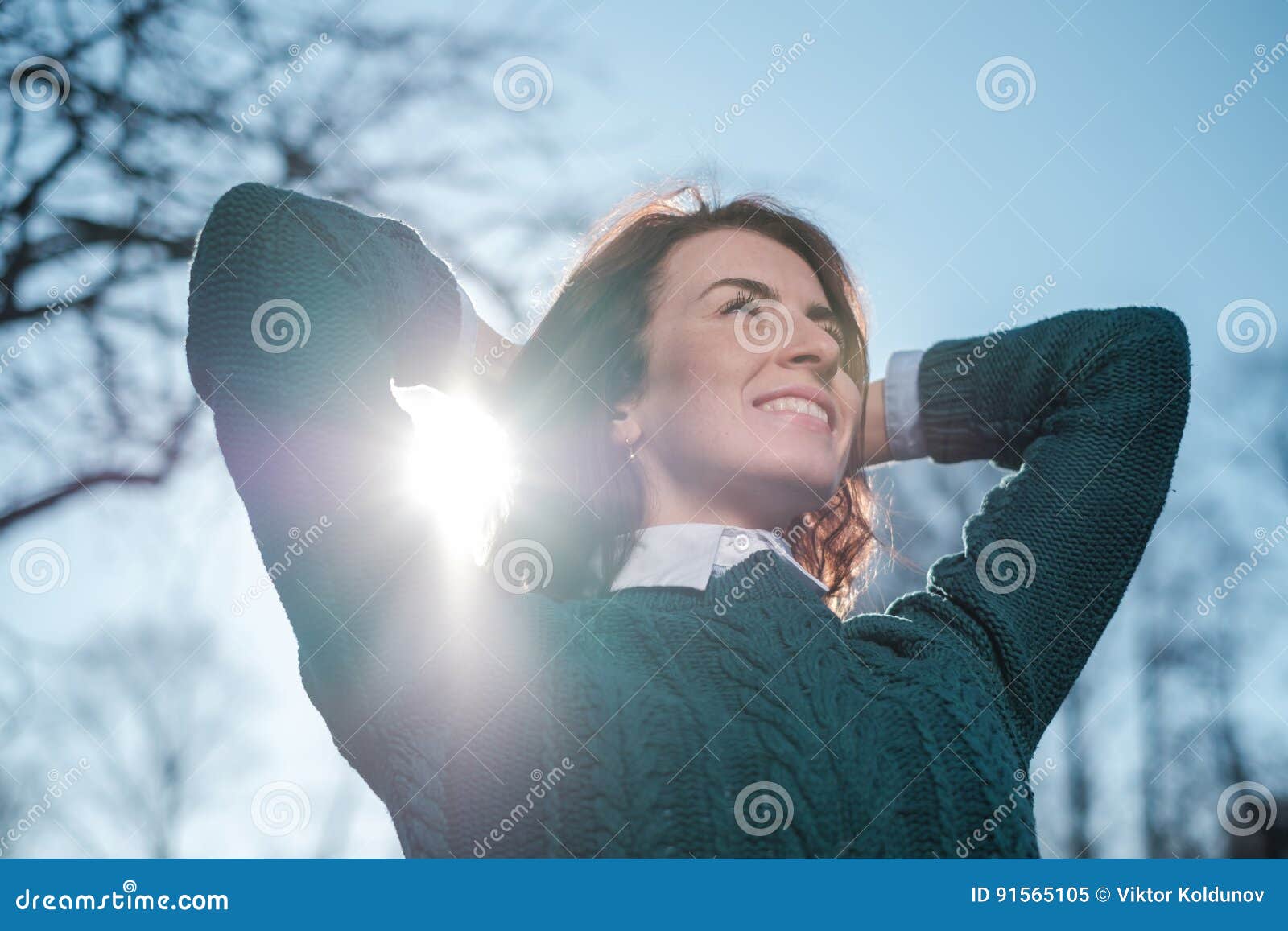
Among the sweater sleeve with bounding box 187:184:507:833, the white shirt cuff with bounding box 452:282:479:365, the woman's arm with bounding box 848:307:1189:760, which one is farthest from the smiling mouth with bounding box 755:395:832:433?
the sweater sleeve with bounding box 187:184:507:833

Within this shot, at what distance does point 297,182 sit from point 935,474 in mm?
7198

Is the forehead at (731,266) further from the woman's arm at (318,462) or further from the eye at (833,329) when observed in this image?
the woman's arm at (318,462)

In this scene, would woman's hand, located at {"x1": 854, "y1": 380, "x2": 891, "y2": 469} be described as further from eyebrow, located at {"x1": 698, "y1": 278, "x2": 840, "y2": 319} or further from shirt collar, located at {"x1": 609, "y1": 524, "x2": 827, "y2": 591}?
shirt collar, located at {"x1": 609, "y1": 524, "x2": 827, "y2": 591}

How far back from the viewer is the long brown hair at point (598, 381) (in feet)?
6.58

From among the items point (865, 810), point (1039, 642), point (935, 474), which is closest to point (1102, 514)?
point (1039, 642)

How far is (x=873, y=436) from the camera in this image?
2.29 metres

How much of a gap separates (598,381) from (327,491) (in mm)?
885

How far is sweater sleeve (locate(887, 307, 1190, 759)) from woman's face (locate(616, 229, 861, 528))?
295 millimetres

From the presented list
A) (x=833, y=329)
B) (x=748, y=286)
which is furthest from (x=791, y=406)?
(x=833, y=329)

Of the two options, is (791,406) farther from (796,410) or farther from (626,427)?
(626,427)

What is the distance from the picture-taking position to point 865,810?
4.55ft

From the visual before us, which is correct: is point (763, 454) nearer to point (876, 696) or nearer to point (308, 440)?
point (876, 696)

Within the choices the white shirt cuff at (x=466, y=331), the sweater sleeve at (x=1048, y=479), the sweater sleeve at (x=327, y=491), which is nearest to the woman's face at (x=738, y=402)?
the sweater sleeve at (x=1048, y=479)
